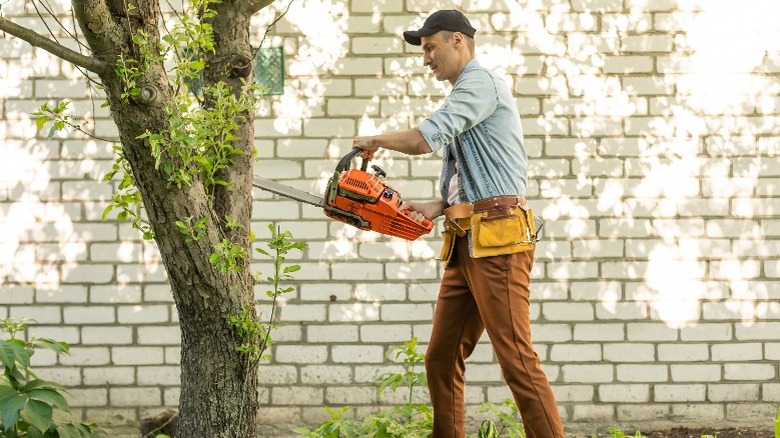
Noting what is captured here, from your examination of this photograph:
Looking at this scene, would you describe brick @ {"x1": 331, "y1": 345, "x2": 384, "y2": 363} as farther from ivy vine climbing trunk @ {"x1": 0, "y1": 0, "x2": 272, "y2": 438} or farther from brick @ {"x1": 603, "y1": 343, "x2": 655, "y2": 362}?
ivy vine climbing trunk @ {"x1": 0, "y1": 0, "x2": 272, "y2": 438}

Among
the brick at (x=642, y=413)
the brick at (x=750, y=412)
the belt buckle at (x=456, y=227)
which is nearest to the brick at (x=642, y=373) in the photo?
the brick at (x=642, y=413)

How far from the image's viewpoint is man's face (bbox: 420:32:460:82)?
4.05 meters

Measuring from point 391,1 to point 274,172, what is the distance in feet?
3.53

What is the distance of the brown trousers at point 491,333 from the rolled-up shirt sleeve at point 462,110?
0.47 meters

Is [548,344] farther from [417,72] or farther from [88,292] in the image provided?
[88,292]

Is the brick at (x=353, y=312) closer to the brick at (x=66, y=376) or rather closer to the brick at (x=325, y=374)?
the brick at (x=325, y=374)

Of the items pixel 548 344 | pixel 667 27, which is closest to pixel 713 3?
pixel 667 27

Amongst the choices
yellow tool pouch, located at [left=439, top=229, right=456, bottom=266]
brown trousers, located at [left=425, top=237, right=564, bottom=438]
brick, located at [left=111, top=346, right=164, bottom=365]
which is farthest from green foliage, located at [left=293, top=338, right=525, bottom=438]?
brick, located at [left=111, top=346, right=164, bottom=365]

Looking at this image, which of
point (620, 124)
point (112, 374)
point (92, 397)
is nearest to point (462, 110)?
point (620, 124)

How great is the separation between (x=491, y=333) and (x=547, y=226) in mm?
1819

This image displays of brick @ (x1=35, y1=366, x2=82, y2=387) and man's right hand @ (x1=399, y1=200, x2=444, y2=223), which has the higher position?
man's right hand @ (x1=399, y1=200, x2=444, y2=223)

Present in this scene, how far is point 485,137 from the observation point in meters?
3.99

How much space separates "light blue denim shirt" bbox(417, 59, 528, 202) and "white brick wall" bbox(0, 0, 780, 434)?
1.58 metres

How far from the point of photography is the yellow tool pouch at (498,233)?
3926 mm
